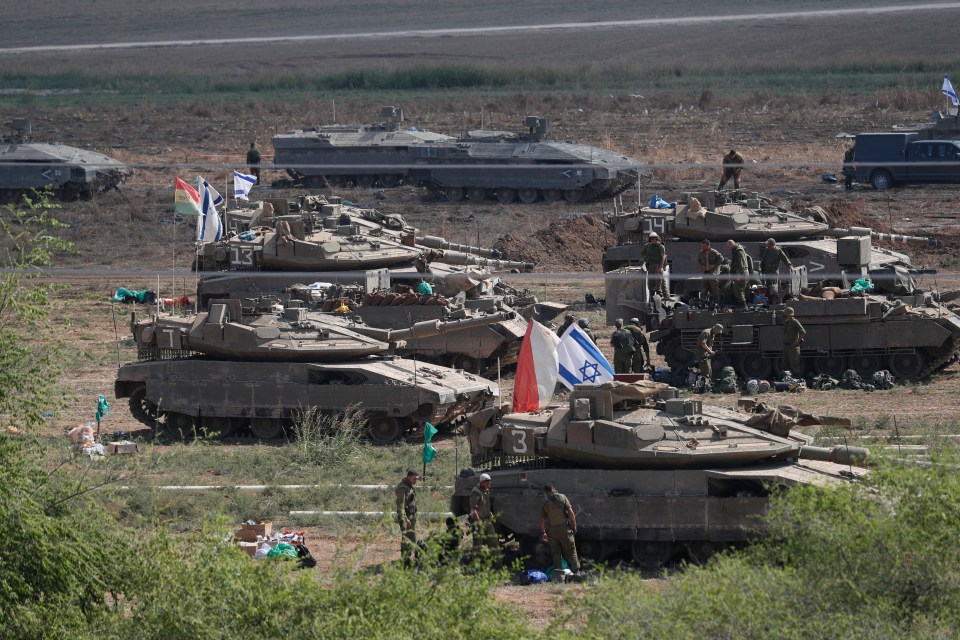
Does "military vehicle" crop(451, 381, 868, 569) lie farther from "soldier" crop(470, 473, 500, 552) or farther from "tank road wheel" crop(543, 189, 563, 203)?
"tank road wheel" crop(543, 189, 563, 203)

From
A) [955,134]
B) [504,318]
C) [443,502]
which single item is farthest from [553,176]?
[443,502]

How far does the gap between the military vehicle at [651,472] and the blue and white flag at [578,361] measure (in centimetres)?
278

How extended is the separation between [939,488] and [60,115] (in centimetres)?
7444

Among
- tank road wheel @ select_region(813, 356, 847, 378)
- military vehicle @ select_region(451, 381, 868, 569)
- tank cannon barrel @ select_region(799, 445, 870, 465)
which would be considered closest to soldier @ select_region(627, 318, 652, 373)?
tank road wheel @ select_region(813, 356, 847, 378)

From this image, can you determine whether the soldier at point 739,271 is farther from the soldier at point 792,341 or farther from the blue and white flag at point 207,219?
the blue and white flag at point 207,219

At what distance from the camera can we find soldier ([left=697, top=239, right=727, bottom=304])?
90.4 ft

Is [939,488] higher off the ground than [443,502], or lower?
higher

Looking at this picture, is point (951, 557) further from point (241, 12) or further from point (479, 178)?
point (241, 12)

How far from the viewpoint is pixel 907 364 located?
27.2 meters

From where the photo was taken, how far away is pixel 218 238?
33.5 meters

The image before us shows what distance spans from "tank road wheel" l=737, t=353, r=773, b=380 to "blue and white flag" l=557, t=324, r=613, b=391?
24.8 feet

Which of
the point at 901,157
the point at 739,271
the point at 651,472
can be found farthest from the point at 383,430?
the point at 901,157

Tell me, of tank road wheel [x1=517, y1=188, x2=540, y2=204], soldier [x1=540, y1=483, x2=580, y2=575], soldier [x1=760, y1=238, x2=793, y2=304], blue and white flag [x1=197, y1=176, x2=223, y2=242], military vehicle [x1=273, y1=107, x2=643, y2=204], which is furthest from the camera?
tank road wheel [x1=517, y1=188, x2=540, y2=204]

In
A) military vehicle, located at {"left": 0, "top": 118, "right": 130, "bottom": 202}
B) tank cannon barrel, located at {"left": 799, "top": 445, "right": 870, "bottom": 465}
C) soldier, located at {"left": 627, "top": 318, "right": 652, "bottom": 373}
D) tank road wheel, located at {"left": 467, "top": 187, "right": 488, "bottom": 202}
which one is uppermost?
tank cannon barrel, located at {"left": 799, "top": 445, "right": 870, "bottom": 465}
